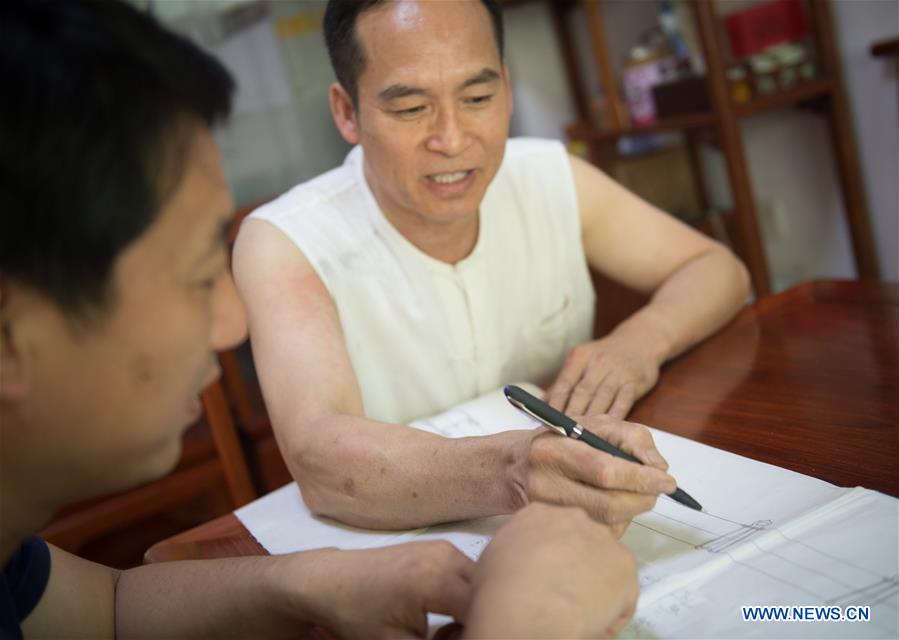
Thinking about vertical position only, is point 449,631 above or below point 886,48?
below

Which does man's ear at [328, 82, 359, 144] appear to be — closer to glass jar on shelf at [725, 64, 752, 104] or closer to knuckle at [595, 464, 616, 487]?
knuckle at [595, 464, 616, 487]

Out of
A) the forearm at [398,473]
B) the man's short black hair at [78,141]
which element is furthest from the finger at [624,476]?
the man's short black hair at [78,141]

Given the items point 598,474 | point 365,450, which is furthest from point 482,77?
point 598,474

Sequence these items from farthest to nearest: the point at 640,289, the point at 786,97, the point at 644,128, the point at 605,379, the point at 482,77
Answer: the point at 644,128 → the point at 786,97 → the point at 640,289 → the point at 482,77 → the point at 605,379

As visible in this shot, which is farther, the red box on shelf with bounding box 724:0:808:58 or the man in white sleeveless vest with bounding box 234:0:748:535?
the red box on shelf with bounding box 724:0:808:58

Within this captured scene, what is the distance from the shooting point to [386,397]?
4.49 ft

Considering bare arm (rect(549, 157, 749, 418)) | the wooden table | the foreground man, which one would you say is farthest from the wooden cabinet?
the foreground man

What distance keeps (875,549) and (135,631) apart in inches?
27.3

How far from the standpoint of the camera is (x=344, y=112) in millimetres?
1358

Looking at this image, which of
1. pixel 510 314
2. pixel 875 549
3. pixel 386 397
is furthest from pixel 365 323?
pixel 875 549

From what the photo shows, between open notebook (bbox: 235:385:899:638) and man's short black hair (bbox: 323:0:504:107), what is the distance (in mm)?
706

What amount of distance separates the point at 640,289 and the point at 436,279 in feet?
1.41

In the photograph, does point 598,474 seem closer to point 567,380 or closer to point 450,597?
point 450,597

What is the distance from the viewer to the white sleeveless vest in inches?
52.2
